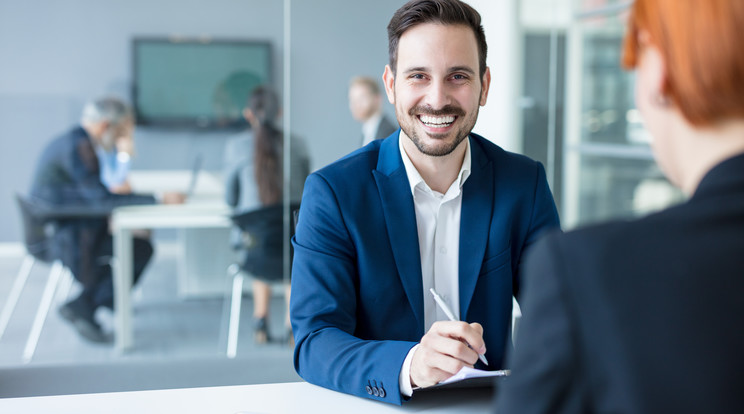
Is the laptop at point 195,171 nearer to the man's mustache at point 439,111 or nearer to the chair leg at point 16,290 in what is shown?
the chair leg at point 16,290

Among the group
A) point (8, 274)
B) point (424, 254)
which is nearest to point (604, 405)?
point (424, 254)

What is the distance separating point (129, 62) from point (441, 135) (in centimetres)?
227

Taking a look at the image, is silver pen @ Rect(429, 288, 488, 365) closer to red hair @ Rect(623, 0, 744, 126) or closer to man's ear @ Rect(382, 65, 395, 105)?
man's ear @ Rect(382, 65, 395, 105)

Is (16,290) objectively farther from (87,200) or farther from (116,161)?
(116,161)

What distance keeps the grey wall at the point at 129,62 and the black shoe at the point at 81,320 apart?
424mm

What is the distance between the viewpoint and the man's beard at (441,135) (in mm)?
1587

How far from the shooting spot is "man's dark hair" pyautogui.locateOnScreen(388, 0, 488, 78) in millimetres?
1632

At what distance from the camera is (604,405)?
1.86 ft

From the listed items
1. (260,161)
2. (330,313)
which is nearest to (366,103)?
(260,161)

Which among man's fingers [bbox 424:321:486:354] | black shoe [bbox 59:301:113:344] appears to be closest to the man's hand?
man's fingers [bbox 424:321:486:354]

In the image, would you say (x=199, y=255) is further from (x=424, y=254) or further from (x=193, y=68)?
(x=424, y=254)

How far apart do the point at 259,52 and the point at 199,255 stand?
3.45 ft

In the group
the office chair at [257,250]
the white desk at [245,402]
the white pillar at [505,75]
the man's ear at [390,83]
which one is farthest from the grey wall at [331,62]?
the white desk at [245,402]

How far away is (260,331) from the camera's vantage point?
3680 mm
